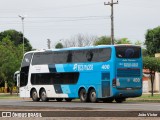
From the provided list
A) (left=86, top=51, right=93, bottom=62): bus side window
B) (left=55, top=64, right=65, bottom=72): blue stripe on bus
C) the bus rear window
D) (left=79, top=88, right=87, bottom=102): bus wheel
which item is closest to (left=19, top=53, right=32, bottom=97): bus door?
(left=55, top=64, right=65, bottom=72): blue stripe on bus

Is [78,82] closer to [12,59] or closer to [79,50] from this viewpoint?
[79,50]

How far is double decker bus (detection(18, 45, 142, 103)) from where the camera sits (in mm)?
39688

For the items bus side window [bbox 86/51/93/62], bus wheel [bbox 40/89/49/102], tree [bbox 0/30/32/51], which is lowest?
bus wheel [bbox 40/89/49/102]

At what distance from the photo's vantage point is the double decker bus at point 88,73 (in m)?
39.7

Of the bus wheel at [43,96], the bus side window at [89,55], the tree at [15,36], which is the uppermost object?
the tree at [15,36]

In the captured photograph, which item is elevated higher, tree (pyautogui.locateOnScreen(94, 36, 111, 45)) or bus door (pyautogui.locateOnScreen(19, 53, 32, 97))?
tree (pyautogui.locateOnScreen(94, 36, 111, 45))

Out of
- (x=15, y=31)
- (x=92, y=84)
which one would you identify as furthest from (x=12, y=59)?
(x=15, y=31)

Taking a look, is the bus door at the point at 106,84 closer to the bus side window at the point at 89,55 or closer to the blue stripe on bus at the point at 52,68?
the bus side window at the point at 89,55

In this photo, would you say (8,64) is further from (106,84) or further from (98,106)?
(98,106)

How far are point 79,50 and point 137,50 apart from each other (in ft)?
13.3

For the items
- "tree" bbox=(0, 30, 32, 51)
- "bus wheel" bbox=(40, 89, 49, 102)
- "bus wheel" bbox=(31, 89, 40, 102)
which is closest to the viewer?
"bus wheel" bbox=(40, 89, 49, 102)

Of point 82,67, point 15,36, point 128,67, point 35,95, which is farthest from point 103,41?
point 128,67

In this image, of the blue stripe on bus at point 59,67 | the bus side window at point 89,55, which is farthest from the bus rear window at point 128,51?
the blue stripe on bus at point 59,67

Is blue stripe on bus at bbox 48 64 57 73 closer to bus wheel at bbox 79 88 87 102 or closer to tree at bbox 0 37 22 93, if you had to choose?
bus wheel at bbox 79 88 87 102
